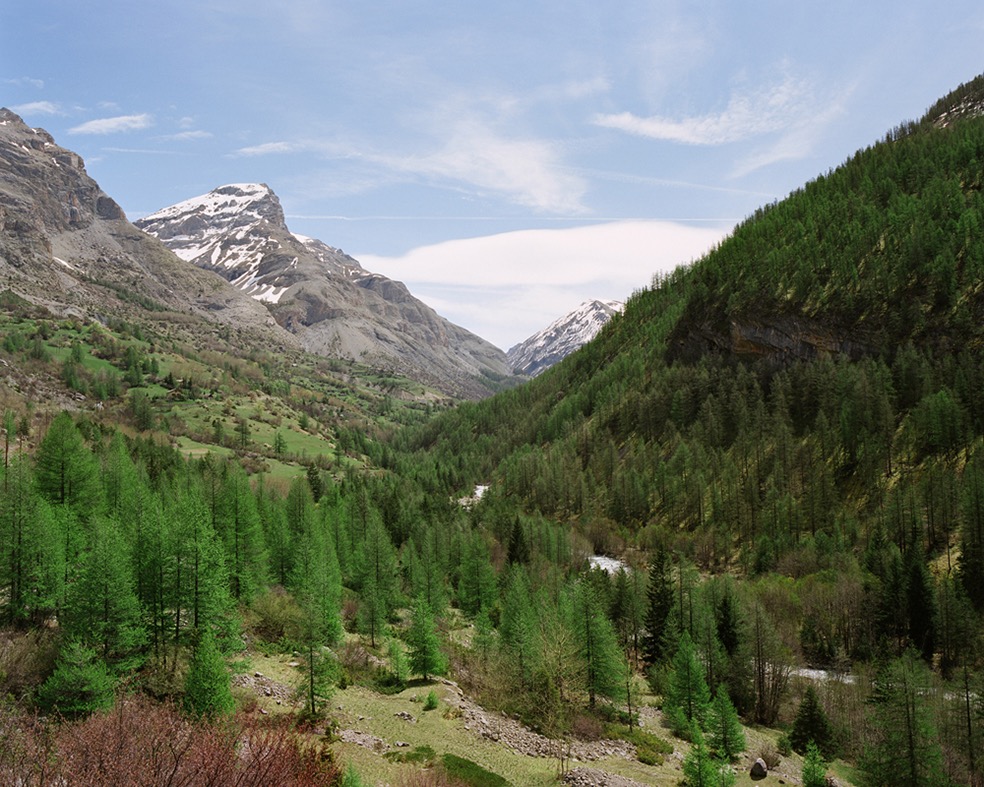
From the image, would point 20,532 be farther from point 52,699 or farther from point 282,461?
point 282,461

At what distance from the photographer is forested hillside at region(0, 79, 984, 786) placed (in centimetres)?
4000

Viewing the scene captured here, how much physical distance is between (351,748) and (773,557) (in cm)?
8819

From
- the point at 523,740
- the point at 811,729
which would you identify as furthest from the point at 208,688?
the point at 811,729

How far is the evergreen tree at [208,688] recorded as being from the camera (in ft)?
97.5

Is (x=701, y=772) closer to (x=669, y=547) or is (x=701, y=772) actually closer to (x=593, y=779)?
(x=593, y=779)

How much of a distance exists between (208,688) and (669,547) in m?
99.6

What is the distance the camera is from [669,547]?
11588 cm

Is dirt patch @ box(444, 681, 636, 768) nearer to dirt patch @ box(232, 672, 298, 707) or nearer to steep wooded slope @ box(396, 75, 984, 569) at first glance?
dirt patch @ box(232, 672, 298, 707)

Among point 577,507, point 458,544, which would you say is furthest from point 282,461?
point 458,544

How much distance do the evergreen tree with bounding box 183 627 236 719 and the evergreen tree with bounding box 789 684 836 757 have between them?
1938 inches

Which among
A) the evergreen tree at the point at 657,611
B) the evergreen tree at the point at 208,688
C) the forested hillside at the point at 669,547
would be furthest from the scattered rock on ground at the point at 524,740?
the evergreen tree at the point at 657,611

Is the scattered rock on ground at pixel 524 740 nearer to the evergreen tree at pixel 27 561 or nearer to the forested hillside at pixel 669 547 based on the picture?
the forested hillside at pixel 669 547

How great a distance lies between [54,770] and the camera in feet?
52.2

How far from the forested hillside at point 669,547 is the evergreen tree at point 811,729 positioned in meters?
0.17
